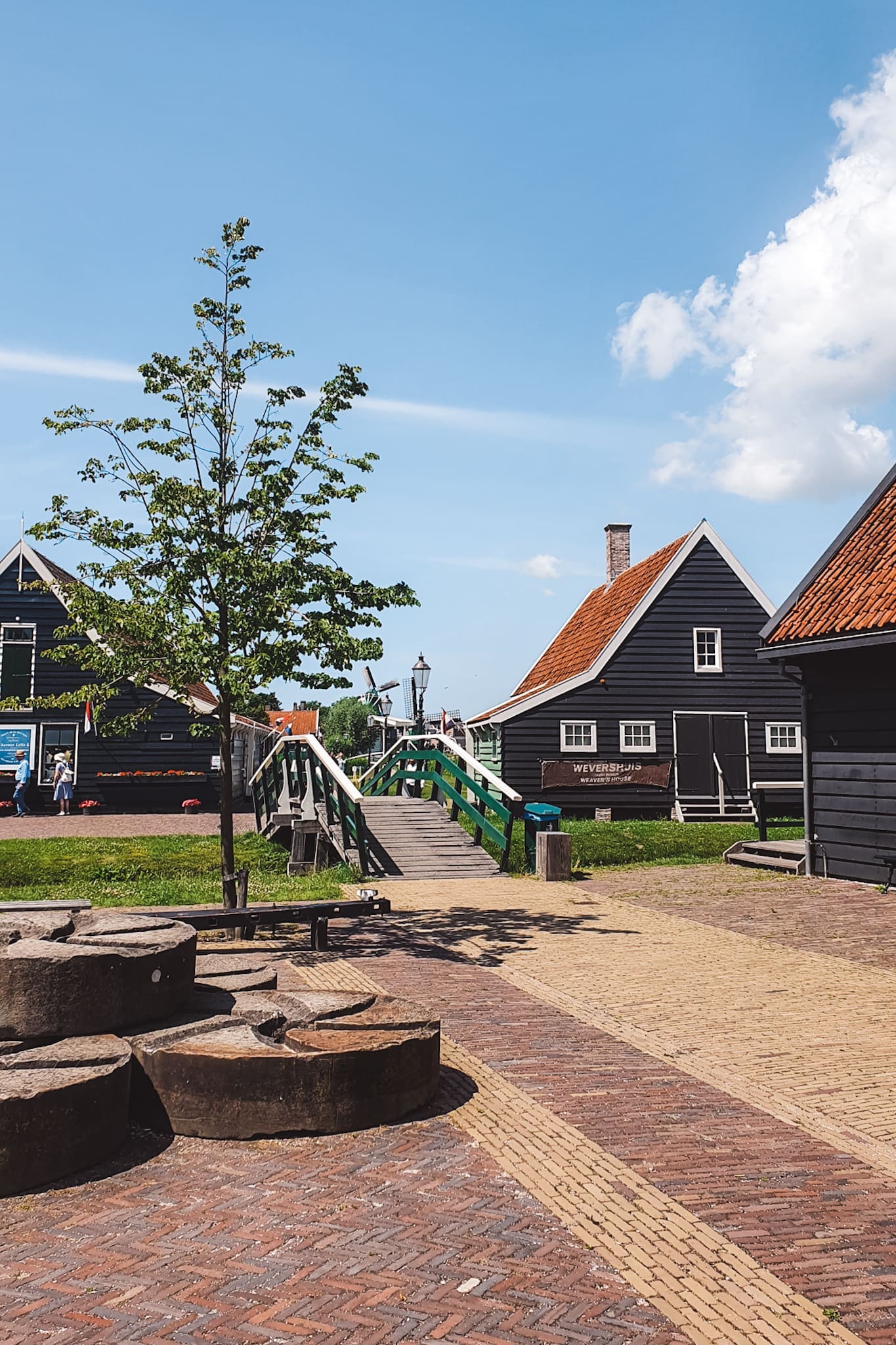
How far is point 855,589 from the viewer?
17031mm

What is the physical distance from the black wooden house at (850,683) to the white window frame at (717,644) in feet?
36.2

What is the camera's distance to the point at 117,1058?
565 cm

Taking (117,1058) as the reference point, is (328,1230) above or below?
below

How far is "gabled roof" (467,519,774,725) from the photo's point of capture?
94.6 feet

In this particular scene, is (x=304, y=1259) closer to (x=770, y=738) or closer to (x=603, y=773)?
(x=603, y=773)

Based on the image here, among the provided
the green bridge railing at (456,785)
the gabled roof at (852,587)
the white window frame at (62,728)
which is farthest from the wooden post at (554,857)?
the white window frame at (62,728)

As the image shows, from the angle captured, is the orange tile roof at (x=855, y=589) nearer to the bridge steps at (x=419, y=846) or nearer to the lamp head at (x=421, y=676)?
the bridge steps at (x=419, y=846)

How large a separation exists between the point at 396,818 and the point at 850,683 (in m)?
7.91

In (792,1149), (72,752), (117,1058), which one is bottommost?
(792,1149)

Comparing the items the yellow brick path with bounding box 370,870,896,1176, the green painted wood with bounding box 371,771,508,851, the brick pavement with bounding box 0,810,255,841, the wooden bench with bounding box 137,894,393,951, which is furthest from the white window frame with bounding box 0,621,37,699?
the wooden bench with bounding box 137,894,393,951

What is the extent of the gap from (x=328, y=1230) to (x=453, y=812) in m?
15.8

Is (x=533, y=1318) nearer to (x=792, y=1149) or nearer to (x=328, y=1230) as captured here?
(x=328, y=1230)

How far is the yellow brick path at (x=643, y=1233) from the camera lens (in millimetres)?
3850

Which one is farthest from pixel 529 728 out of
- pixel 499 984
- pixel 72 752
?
pixel 499 984
